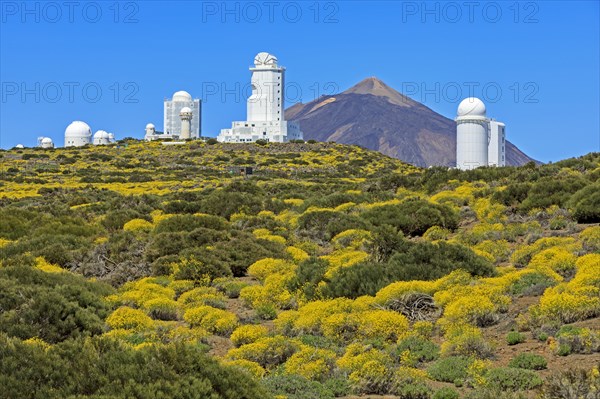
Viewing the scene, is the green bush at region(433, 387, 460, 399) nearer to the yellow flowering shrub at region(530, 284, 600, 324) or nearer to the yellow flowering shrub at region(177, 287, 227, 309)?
the yellow flowering shrub at region(530, 284, 600, 324)

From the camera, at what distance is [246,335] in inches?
398

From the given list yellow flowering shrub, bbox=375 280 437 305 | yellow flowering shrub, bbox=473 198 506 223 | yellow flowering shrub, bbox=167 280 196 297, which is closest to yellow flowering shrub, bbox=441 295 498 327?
yellow flowering shrub, bbox=375 280 437 305

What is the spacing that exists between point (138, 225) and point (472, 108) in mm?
45494

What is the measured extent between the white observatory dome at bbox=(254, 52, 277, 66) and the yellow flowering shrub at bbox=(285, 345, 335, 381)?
86488mm

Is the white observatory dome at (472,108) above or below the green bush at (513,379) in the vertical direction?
above

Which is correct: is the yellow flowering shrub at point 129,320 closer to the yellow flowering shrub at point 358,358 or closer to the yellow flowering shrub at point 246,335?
the yellow flowering shrub at point 246,335

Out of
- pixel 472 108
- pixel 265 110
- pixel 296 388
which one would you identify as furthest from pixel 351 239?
pixel 265 110

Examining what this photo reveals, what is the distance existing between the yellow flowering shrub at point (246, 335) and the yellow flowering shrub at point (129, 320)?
1.36 metres

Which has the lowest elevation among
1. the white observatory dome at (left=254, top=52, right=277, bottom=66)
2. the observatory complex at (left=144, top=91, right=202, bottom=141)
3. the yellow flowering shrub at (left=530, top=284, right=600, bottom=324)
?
the yellow flowering shrub at (left=530, top=284, right=600, bottom=324)

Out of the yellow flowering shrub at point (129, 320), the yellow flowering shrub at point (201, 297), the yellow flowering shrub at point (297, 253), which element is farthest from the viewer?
the yellow flowering shrub at point (297, 253)

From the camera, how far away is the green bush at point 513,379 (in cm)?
749

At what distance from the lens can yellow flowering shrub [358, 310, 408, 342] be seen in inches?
393

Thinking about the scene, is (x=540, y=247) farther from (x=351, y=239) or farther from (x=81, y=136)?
(x=81, y=136)

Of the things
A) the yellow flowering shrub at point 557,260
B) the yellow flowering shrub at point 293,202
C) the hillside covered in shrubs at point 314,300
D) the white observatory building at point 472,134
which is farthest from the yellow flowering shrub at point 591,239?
the white observatory building at point 472,134
